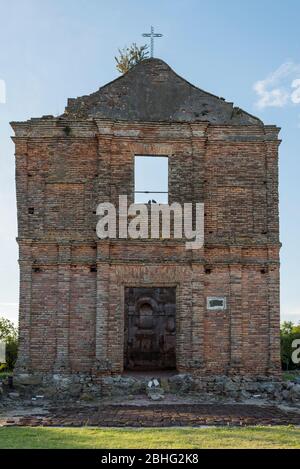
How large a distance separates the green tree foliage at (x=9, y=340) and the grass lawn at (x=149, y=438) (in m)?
13.8

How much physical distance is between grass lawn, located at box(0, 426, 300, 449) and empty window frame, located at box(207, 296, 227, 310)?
21.0 ft

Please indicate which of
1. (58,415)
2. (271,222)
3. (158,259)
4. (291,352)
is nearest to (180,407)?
Result: (58,415)

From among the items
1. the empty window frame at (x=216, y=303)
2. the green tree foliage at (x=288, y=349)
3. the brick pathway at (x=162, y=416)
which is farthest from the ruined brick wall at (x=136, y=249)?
A: the green tree foliage at (x=288, y=349)

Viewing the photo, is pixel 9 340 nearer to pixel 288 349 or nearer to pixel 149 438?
pixel 288 349

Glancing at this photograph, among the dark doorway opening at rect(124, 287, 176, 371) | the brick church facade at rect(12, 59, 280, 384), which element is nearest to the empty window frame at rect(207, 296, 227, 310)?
the brick church facade at rect(12, 59, 280, 384)

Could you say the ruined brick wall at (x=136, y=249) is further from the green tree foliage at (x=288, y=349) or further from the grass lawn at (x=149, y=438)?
the green tree foliage at (x=288, y=349)

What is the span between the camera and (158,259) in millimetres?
17453

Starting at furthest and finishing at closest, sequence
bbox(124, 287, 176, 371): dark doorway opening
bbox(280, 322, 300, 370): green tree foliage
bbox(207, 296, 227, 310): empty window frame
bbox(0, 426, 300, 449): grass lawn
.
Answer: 1. bbox(280, 322, 300, 370): green tree foliage
2. bbox(124, 287, 176, 371): dark doorway opening
3. bbox(207, 296, 227, 310): empty window frame
4. bbox(0, 426, 300, 449): grass lawn

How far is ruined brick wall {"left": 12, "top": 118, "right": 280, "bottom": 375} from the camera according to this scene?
56.5ft

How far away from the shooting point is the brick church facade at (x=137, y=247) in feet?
56.5

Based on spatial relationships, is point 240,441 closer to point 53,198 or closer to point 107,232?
point 107,232

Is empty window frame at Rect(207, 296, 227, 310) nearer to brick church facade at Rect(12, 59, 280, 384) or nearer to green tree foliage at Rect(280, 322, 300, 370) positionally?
brick church facade at Rect(12, 59, 280, 384)

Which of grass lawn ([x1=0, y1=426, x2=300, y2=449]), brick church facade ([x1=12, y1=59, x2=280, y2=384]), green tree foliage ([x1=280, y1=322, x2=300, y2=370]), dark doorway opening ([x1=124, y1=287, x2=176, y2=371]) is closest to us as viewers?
grass lawn ([x1=0, y1=426, x2=300, y2=449])

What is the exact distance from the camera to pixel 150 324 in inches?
947
